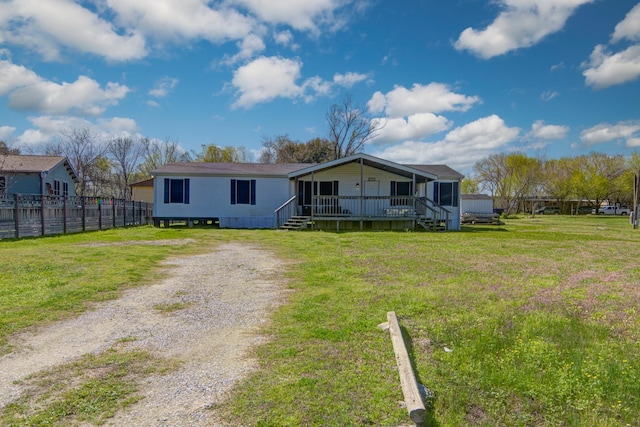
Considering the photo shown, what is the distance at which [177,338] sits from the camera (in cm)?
423

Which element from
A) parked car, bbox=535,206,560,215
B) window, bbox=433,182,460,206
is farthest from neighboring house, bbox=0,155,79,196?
parked car, bbox=535,206,560,215

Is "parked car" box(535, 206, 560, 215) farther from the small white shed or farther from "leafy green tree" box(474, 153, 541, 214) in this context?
the small white shed

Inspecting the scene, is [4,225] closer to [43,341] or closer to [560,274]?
[43,341]

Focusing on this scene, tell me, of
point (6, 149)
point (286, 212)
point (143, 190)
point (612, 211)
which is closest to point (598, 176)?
point (612, 211)

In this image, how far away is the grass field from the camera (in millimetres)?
2906

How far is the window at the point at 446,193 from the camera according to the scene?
2152 cm

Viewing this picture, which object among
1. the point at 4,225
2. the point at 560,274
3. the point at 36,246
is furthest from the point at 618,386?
the point at 4,225

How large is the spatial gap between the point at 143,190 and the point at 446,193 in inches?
1135

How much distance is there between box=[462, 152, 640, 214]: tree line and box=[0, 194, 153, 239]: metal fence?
135ft

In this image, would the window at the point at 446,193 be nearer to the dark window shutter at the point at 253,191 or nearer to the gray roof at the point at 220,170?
the gray roof at the point at 220,170

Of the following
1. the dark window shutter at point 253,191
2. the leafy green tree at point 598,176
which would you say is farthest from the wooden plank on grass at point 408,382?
the leafy green tree at point 598,176

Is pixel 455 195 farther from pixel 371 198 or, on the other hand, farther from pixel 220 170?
pixel 220 170

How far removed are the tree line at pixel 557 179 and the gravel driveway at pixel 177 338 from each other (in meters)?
45.5

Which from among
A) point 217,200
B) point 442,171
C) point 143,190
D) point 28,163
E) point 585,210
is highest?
point 28,163
